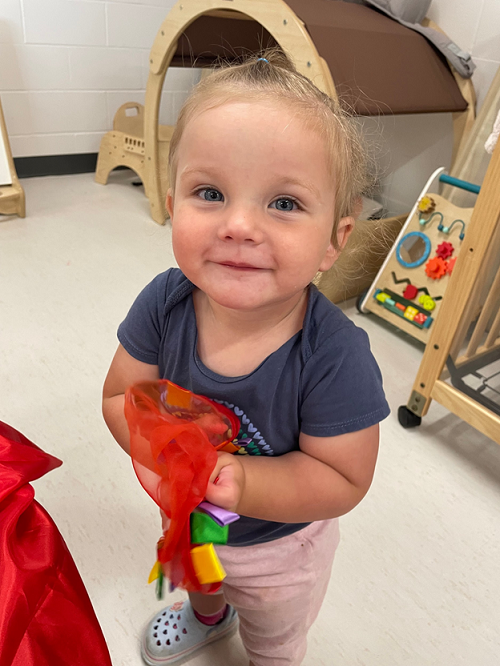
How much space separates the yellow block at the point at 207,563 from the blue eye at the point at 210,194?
29cm

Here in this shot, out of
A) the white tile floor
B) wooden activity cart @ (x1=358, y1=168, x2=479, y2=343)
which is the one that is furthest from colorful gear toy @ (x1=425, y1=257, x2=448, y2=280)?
the white tile floor

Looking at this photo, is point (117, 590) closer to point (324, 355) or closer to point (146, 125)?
point (324, 355)

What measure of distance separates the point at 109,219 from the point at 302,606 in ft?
5.95

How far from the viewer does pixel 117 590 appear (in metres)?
0.83

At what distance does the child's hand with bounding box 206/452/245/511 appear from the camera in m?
0.43

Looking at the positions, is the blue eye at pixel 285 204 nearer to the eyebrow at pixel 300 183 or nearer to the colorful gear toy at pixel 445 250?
the eyebrow at pixel 300 183

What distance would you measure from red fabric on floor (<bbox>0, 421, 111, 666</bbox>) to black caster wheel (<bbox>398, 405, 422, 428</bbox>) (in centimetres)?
91

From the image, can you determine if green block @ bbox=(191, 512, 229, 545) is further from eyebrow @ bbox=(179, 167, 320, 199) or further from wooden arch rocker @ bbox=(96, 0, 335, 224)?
wooden arch rocker @ bbox=(96, 0, 335, 224)

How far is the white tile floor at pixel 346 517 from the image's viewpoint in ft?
2.66

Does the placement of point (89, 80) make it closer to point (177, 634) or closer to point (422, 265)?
point (422, 265)

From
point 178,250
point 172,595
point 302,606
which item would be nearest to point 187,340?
point 178,250

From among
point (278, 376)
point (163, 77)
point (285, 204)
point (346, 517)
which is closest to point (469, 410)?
point (346, 517)

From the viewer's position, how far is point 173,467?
42cm

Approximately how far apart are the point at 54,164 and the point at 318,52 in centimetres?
164
